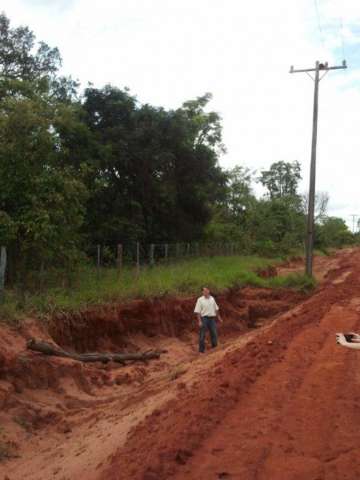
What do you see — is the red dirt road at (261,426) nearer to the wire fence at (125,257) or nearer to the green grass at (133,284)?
the green grass at (133,284)

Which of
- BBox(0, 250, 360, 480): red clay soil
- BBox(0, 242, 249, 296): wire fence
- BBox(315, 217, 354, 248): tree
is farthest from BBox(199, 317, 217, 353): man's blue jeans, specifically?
BBox(315, 217, 354, 248): tree

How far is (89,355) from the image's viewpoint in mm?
13797

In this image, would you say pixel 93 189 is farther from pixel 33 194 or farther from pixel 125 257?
pixel 33 194

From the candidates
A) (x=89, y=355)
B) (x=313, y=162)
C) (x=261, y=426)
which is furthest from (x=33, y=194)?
(x=313, y=162)

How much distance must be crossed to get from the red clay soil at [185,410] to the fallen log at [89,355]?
0.19 meters

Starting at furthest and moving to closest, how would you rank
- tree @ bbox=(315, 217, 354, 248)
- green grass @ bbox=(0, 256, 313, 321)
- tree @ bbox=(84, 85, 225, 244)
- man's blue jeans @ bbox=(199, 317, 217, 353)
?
tree @ bbox=(315, 217, 354, 248) < tree @ bbox=(84, 85, 225, 244) < man's blue jeans @ bbox=(199, 317, 217, 353) < green grass @ bbox=(0, 256, 313, 321)

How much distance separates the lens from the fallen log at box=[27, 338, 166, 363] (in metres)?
11.8

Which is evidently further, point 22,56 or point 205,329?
point 22,56

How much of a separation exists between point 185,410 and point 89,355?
652 centimetres

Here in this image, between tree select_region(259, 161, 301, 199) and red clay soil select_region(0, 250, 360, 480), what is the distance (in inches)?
2930

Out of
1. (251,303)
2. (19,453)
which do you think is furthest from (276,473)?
(251,303)

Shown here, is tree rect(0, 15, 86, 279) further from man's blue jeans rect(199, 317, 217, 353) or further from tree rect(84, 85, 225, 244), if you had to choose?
tree rect(84, 85, 225, 244)

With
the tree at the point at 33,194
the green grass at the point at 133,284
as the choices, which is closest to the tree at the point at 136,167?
the green grass at the point at 133,284

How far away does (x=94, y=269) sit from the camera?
1962cm
